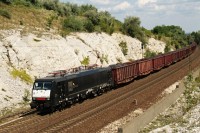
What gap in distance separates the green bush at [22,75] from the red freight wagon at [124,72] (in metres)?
10.5

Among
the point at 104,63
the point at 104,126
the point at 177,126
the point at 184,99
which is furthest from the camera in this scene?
the point at 104,63

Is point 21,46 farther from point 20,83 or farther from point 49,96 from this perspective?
point 49,96

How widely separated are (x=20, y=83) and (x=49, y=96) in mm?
10176

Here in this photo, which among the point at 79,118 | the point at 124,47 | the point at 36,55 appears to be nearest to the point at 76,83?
the point at 79,118

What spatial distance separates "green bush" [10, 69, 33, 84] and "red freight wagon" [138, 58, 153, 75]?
18.5 m

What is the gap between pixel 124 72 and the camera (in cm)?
4709

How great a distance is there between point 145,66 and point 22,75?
72.1ft

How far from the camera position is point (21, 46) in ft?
148

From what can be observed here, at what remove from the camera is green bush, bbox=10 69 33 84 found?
132ft

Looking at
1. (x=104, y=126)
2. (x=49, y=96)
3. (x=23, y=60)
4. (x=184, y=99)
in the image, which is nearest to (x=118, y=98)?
(x=184, y=99)

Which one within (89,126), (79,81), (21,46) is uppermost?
A: (21,46)

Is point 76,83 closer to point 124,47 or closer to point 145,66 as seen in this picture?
point 145,66

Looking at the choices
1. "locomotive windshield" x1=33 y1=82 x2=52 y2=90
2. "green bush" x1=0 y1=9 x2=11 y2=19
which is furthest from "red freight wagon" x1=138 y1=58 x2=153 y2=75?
"locomotive windshield" x1=33 y1=82 x2=52 y2=90

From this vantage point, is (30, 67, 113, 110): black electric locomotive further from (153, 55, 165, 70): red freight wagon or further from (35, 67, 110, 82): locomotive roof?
(153, 55, 165, 70): red freight wagon
